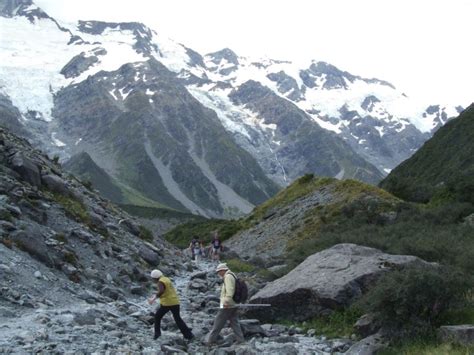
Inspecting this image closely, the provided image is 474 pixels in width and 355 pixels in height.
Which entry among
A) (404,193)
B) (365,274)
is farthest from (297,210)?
(365,274)

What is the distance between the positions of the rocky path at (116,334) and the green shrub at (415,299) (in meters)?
2.04

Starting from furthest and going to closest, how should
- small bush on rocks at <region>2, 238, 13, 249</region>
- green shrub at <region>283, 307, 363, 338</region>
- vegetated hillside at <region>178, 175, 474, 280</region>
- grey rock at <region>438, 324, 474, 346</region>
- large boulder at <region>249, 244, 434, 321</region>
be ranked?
vegetated hillside at <region>178, 175, 474, 280</region> < small bush on rocks at <region>2, 238, 13, 249</region> < large boulder at <region>249, 244, 434, 321</region> < green shrub at <region>283, 307, 363, 338</region> < grey rock at <region>438, 324, 474, 346</region>

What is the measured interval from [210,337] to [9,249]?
28.3ft

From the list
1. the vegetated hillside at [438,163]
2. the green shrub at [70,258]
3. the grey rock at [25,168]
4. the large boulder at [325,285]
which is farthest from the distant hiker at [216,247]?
the vegetated hillside at [438,163]

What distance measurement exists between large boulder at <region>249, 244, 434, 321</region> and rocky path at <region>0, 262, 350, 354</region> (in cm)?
109

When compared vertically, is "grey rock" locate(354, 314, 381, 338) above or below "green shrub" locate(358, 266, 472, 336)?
below

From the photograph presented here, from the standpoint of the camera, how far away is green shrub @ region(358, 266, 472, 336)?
49.0 ft

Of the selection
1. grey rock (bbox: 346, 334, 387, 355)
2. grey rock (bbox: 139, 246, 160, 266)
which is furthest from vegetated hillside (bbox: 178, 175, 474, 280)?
grey rock (bbox: 139, 246, 160, 266)

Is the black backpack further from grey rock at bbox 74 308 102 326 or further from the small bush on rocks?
the small bush on rocks

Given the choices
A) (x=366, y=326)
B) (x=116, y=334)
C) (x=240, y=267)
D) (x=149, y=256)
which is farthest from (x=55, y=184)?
(x=366, y=326)

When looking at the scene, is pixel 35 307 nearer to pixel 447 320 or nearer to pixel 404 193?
pixel 447 320

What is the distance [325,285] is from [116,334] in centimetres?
780

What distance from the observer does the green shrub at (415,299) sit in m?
14.9

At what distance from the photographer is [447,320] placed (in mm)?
15430
